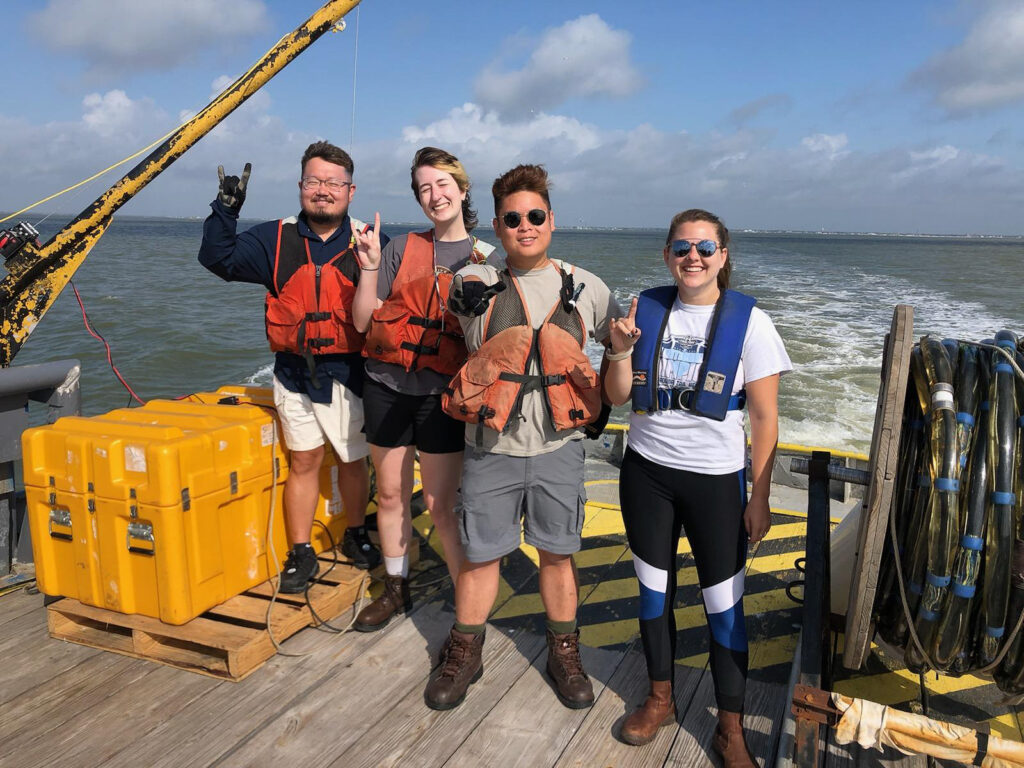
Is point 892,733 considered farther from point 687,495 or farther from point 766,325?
point 766,325

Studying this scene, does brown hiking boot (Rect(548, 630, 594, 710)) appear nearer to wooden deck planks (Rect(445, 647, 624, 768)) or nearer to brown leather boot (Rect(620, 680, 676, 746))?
wooden deck planks (Rect(445, 647, 624, 768))

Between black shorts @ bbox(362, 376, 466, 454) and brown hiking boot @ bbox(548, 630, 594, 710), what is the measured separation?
0.97 metres

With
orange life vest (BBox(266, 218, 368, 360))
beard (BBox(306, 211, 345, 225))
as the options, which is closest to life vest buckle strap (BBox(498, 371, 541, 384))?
orange life vest (BBox(266, 218, 368, 360))

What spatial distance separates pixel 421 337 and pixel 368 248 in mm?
457

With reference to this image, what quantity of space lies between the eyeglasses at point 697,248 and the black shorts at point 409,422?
1.27 metres

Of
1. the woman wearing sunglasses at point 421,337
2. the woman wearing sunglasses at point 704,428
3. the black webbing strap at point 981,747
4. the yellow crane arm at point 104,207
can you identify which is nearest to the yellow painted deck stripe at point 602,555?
the woman wearing sunglasses at point 421,337

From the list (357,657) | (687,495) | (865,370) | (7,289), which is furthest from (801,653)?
(865,370)

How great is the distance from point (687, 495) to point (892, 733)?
39.4 inches

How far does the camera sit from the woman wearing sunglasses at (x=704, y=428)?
108 inches

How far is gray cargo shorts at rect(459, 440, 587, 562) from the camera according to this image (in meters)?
3.06

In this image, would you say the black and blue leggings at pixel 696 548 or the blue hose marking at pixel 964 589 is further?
the black and blue leggings at pixel 696 548

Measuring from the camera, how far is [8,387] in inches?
162

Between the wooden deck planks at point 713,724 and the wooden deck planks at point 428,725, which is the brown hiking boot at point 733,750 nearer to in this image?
the wooden deck planks at point 713,724

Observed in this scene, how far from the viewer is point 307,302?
3.71 meters
